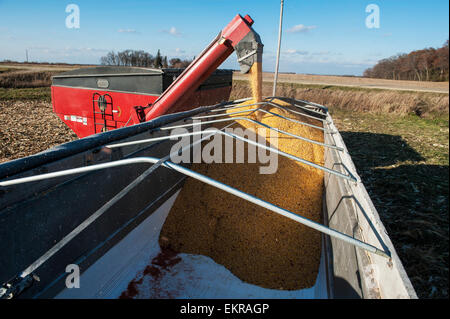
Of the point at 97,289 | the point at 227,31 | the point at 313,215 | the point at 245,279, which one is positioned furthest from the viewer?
the point at 227,31

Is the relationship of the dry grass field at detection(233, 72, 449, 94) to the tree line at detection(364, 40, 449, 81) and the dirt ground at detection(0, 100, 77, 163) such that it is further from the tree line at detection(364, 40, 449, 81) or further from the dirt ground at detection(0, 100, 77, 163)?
the dirt ground at detection(0, 100, 77, 163)

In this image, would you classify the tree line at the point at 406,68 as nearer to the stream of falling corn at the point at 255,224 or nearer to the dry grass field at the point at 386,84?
the dry grass field at the point at 386,84

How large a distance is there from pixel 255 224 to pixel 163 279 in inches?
36.0

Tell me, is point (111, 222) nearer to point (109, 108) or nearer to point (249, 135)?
point (249, 135)

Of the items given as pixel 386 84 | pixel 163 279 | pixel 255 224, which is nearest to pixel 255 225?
pixel 255 224

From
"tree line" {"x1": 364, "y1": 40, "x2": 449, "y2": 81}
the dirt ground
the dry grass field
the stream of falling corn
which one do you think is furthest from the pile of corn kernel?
the dry grass field

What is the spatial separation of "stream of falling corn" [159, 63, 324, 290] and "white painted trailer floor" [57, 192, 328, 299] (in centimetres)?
7

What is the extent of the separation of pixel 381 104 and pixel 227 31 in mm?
13092

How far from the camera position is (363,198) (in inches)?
68.9

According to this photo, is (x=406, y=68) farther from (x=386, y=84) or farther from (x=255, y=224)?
(x=255, y=224)

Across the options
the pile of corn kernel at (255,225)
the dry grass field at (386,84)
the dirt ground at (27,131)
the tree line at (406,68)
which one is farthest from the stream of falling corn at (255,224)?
the dry grass field at (386,84)

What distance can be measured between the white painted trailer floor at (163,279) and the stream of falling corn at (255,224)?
7 cm

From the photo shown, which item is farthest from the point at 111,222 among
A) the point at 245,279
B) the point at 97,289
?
the point at 245,279

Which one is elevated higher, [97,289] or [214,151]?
[214,151]
